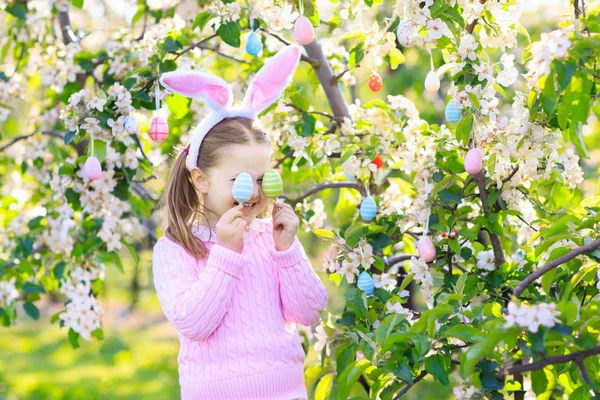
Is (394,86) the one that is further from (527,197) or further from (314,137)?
(527,197)

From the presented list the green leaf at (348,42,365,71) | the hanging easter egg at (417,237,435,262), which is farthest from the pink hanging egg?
the hanging easter egg at (417,237,435,262)

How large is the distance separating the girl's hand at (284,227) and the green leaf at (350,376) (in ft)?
1.53

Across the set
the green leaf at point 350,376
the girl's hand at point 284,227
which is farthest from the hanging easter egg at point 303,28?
the green leaf at point 350,376

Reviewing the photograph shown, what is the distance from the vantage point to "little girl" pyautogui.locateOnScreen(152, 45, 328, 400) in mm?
2107

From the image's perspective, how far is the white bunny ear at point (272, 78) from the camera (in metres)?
2.29

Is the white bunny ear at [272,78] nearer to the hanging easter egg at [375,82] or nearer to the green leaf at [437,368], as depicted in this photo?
the hanging easter egg at [375,82]

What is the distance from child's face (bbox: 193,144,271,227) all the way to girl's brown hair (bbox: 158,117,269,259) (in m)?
0.02

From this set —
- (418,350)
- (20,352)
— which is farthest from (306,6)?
(20,352)

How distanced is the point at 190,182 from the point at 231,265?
0.40 m

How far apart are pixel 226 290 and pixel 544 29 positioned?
20.2ft

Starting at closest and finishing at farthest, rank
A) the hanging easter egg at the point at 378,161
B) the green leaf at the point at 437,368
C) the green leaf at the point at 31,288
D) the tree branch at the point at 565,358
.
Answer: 1. the tree branch at the point at 565,358
2. the green leaf at the point at 437,368
3. the hanging easter egg at the point at 378,161
4. the green leaf at the point at 31,288

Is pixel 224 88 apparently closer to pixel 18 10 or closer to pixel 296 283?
pixel 296 283

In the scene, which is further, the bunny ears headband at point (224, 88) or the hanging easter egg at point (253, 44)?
the hanging easter egg at point (253, 44)

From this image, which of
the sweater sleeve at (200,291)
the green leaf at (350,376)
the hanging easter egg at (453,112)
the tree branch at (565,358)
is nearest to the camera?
the tree branch at (565,358)
